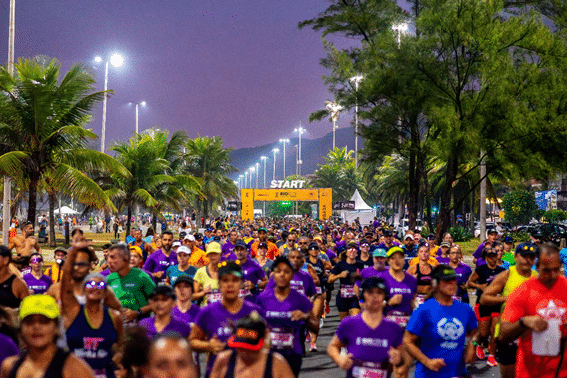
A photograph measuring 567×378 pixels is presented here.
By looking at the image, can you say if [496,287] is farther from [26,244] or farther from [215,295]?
[26,244]

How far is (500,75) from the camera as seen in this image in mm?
23859

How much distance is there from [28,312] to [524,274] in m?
5.50

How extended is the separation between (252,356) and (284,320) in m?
2.71

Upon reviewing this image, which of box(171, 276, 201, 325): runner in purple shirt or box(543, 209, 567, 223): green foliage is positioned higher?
box(543, 209, 567, 223): green foliage

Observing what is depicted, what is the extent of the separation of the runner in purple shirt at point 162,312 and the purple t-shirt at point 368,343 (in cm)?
156

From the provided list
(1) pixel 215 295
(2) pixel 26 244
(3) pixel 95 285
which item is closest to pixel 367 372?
(3) pixel 95 285

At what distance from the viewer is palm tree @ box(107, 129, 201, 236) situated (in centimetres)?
3228

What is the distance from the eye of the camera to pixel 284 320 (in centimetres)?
660

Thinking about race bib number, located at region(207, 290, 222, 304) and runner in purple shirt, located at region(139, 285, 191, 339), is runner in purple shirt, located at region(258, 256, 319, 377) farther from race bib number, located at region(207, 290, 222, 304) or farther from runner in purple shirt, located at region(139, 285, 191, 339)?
race bib number, located at region(207, 290, 222, 304)

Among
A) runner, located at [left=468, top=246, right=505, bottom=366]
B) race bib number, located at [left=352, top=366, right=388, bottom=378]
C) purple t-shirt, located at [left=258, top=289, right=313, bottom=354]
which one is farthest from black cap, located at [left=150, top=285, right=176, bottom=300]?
runner, located at [left=468, top=246, right=505, bottom=366]

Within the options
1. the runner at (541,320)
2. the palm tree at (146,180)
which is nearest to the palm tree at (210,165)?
the palm tree at (146,180)

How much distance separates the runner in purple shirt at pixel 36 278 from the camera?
936 cm

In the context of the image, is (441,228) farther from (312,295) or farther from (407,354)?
(407,354)

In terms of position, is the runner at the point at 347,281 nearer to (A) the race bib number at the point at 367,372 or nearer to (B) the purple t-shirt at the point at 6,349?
(A) the race bib number at the point at 367,372
